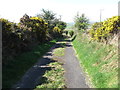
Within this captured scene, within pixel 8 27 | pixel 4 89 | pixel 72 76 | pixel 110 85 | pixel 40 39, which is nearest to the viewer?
pixel 110 85

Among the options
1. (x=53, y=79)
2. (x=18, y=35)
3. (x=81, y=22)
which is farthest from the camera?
(x=81, y=22)

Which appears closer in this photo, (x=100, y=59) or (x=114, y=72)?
(x=114, y=72)

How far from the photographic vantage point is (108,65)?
12.3 m

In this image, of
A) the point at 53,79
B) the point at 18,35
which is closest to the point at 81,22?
the point at 18,35

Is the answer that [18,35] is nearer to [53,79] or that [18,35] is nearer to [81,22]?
[53,79]

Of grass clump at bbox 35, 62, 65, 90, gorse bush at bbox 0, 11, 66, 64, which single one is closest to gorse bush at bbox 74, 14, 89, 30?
gorse bush at bbox 0, 11, 66, 64

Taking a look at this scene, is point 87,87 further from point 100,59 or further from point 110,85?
→ point 100,59

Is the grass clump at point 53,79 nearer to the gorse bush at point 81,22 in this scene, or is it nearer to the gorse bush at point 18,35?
the gorse bush at point 18,35

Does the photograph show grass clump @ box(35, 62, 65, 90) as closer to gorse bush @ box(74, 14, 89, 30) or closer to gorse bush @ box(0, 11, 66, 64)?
gorse bush @ box(0, 11, 66, 64)

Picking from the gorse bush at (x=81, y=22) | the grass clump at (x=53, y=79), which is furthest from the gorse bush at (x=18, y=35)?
the gorse bush at (x=81, y=22)

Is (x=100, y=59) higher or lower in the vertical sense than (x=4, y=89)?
higher

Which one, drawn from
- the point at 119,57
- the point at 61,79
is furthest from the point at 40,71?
the point at 119,57

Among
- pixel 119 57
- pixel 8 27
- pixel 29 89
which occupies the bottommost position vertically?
pixel 29 89

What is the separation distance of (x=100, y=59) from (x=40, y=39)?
19920mm
